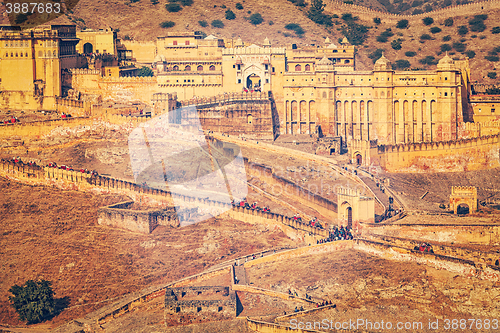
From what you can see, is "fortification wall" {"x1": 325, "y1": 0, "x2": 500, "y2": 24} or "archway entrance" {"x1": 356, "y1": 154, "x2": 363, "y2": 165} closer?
"archway entrance" {"x1": 356, "y1": 154, "x2": 363, "y2": 165}

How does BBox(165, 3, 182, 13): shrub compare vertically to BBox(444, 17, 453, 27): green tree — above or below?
above

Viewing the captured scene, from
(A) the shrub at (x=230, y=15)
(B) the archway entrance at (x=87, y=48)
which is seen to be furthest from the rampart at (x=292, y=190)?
(A) the shrub at (x=230, y=15)

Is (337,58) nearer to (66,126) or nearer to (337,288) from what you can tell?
(66,126)

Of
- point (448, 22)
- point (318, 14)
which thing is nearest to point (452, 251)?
point (318, 14)

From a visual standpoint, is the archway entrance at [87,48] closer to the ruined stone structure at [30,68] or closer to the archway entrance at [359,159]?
the ruined stone structure at [30,68]

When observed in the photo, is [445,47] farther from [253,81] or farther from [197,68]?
[197,68]

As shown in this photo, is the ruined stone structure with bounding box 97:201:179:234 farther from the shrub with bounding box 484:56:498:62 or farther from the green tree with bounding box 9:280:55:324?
the shrub with bounding box 484:56:498:62

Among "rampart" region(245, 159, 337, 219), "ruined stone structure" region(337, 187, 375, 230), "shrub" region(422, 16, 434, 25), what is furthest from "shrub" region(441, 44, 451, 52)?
"ruined stone structure" region(337, 187, 375, 230)
